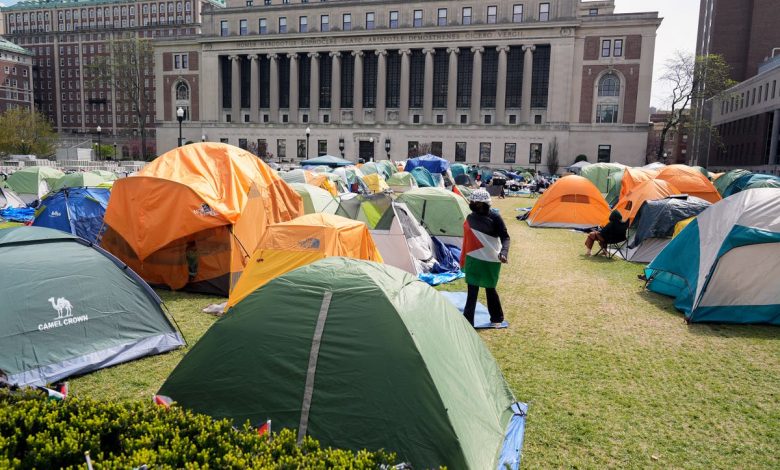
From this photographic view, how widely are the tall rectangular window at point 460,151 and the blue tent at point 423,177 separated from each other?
30.5 m

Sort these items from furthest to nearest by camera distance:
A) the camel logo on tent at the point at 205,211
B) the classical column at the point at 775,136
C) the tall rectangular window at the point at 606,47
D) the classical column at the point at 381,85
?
the classical column at the point at 381,85
the tall rectangular window at the point at 606,47
the classical column at the point at 775,136
the camel logo on tent at the point at 205,211

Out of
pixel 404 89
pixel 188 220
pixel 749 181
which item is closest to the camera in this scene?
pixel 188 220

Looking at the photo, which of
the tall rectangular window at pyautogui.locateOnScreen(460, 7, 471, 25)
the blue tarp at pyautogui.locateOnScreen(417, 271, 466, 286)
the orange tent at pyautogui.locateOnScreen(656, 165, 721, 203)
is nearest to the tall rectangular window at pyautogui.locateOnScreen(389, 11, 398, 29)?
the tall rectangular window at pyautogui.locateOnScreen(460, 7, 471, 25)

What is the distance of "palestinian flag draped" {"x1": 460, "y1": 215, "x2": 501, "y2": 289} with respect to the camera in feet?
24.7

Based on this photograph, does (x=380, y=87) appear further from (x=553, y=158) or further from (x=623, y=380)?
(x=623, y=380)

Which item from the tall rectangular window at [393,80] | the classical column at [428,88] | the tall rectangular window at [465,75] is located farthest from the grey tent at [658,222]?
the tall rectangular window at [393,80]

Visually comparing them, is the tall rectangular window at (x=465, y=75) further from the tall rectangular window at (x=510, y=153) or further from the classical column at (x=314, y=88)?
the classical column at (x=314, y=88)

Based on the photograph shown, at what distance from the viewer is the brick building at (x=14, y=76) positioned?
293 feet

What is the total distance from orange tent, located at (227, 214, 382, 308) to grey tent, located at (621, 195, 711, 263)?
8.21m

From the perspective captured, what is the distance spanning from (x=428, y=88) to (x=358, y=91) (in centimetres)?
864

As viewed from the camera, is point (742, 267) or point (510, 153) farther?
point (510, 153)

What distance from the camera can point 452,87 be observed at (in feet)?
202

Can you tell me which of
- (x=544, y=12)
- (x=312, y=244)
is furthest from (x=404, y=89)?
(x=312, y=244)

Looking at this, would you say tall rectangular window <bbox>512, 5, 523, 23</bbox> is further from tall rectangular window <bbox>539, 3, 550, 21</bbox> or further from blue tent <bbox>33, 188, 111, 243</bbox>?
blue tent <bbox>33, 188, 111, 243</bbox>
